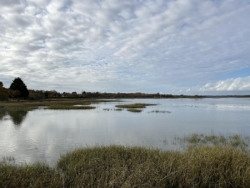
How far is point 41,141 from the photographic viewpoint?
14.8 meters

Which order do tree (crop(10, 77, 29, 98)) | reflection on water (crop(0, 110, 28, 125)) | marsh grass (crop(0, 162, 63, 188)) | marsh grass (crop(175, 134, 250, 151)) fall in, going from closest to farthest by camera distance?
marsh grass (crop(0, 162, 63, 188)) < marsh grass (crop(175, 134, 250, 151)) < reflection on water (crop(0, 110, 28, 125)) < tree (crop(10, 77, 29, 98))

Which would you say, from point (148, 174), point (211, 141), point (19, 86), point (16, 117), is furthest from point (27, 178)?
point (19, 86)

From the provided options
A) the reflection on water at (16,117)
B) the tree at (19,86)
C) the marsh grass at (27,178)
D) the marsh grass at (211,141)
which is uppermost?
the tree at (19,86)

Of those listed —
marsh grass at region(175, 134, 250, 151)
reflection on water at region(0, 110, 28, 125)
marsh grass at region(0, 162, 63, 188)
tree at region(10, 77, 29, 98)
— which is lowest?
marsh grass at region(175, 134, 250, 151)

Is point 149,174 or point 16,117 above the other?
point 149,174

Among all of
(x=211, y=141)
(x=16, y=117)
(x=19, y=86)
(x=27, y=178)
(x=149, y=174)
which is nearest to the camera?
(x=149, y=174)

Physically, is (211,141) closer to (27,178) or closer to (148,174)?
(148,174)

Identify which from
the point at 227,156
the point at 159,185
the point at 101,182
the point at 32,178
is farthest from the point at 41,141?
the point at 227,156

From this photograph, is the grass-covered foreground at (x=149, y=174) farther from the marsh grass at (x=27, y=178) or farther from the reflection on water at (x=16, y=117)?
the reflection on water at (x=16, y=117)

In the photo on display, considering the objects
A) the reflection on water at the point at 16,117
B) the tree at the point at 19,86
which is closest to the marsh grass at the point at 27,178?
the reflection on water at the point at 16,117

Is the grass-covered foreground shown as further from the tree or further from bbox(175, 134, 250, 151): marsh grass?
the tree

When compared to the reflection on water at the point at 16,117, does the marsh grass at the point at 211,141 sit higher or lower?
lower

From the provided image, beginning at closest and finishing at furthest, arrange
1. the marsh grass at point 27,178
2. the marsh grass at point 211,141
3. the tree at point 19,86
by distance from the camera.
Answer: the marsh grass at point 27,178 < the marsh grass at point 211,141 < the tree at point 19,86

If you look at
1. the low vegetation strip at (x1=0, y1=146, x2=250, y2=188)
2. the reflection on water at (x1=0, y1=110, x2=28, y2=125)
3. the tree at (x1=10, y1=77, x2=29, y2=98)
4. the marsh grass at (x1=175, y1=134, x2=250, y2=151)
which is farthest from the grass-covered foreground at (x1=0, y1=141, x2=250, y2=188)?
the tree at (x1=10, y1=77, x2=29, y2=98)
